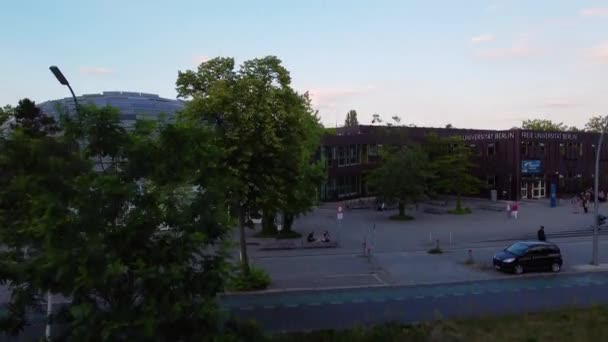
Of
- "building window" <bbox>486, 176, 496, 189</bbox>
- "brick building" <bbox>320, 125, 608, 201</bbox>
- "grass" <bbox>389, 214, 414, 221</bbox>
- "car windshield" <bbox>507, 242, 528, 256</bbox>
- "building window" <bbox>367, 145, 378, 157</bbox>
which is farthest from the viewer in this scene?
"building window" <bbox>367, 145, 378, 157</bbox>

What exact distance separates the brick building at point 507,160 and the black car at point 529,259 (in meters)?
34.3

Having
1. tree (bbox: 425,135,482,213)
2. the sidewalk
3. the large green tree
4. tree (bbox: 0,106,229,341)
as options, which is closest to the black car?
the sidewalk

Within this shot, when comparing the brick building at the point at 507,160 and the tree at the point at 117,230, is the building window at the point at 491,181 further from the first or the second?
the tree at the point at 117,230

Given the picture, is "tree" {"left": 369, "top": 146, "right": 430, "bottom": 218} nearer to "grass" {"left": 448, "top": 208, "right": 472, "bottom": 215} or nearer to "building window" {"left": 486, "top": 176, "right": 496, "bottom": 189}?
"grass" {"left": 448, "top": 208, "right": 472, "bottom": 215}

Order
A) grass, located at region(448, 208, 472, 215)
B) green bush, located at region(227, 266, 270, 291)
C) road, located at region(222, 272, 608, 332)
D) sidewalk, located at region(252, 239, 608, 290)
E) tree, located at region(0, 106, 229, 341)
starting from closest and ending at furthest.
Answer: tree, located at region(0, 106, 229, 341) < road, located at region(222, 272, 608, 332) < green bush, located at region(227, 266, 270, 291) < sidewalk, located at region(252, 239, 608, 290) < grass, located at region(448, 208, 472, 215)

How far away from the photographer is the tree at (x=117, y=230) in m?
7.26

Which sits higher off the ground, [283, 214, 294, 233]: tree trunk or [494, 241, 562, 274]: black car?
[283, 214, 294, 233]: tree trunk

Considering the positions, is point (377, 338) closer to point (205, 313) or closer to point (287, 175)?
point (205, 313)

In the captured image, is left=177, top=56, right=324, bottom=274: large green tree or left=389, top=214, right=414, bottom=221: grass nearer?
left=177, top=56, right=324, bottom=274: large green tree

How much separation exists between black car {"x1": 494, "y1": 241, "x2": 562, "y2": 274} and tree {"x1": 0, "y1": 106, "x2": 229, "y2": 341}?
2063cm

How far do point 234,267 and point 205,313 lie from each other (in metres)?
0.93

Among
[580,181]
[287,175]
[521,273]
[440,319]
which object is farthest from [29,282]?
[580,181]

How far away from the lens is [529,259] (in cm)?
2569

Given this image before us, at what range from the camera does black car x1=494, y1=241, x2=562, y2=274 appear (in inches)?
1002
